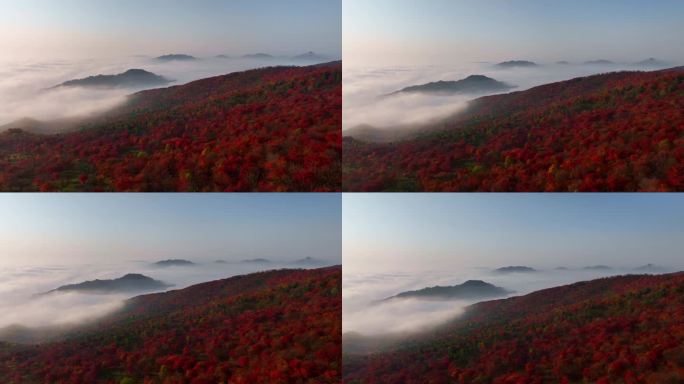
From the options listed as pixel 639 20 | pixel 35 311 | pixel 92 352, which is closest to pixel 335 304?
pixel 92 352

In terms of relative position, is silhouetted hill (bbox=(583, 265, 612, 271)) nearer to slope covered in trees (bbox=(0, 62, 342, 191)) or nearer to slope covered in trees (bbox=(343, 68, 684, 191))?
slope covered in trees (bbox=(343, 68, 684, 191))

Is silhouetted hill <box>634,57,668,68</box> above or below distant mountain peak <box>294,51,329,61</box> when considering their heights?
below

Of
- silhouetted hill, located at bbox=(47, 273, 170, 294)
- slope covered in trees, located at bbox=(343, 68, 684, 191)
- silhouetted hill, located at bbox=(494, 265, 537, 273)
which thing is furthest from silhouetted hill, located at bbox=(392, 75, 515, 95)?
silhouetted hill, located at bbox=(47, 273, 170, 294)

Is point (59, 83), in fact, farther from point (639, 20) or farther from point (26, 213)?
point (639, 20)

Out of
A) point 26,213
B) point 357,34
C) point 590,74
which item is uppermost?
point 357,34

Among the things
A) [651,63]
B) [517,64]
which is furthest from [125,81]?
[651,63]

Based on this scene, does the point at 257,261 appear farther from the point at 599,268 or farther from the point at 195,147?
the point at 599,268
